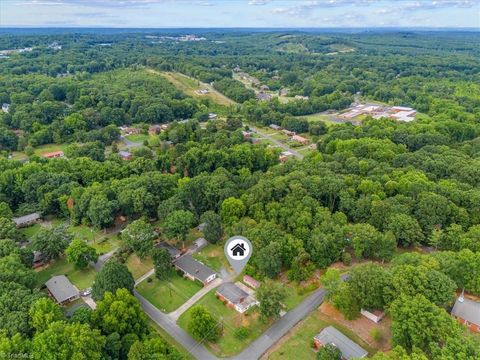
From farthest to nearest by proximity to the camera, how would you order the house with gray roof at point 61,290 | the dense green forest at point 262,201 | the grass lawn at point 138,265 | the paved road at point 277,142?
the paved road at point 277,142, the grass lawn at point 138,265, the house with gray roof at point 61,290, the dense green forest at point 262,201

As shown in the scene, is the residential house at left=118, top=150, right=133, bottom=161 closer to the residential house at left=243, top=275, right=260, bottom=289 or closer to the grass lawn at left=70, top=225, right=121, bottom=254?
the grass lawn at left=70, top=225, right=121, bottom=254

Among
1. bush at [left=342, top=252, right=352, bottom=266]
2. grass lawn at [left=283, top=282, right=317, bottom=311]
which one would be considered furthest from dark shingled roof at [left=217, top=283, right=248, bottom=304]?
bush at [left=342, top=252, right=352, bottom=266]

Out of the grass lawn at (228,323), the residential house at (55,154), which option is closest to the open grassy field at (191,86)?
the residential house at (55,154)

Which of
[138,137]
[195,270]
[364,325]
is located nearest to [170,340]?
[195,270]

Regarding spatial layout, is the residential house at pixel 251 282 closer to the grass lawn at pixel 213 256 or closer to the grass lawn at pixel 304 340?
the grass lawn at pixel 213 256

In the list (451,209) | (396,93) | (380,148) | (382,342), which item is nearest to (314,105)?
(396,93)

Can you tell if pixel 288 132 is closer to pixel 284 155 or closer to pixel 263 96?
pixel 284 155
